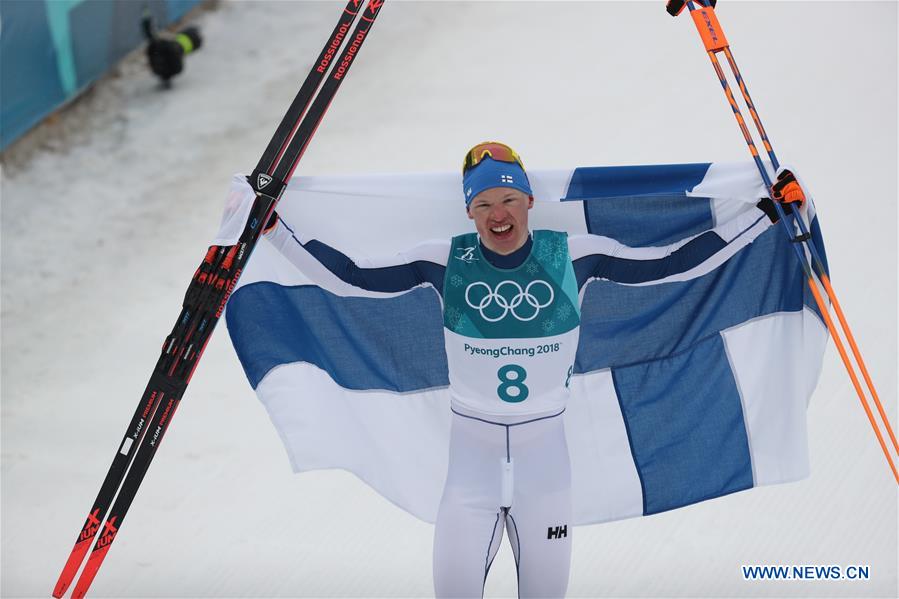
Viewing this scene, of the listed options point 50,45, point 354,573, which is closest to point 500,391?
point 354,573

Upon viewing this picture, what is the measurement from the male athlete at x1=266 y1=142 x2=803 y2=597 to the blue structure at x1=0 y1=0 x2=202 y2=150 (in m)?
5.01

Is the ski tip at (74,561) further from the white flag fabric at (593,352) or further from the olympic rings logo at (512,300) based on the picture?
the olympic rings logo at (512,300)

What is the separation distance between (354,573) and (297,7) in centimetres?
626

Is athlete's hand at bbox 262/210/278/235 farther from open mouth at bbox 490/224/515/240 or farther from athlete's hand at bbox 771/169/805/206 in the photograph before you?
athlete's hand at bbox 771/169/805/206

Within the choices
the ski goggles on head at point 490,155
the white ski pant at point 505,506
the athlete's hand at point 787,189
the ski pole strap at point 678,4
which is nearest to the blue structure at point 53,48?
the ski goggles on head at point 490,155

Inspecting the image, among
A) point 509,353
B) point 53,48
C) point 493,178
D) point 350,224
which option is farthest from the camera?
point 53,48

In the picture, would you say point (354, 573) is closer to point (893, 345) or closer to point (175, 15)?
point (893, 345)

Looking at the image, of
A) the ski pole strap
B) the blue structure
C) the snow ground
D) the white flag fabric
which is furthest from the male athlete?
the blue structure

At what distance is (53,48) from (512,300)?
5.85 meters

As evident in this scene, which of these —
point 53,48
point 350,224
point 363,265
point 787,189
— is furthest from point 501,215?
point 53,48

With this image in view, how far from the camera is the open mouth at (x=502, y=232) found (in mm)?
3057

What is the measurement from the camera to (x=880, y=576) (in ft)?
13.1

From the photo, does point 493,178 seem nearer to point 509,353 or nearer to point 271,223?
point 509,353

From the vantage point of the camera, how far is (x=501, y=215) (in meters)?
3.04
